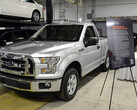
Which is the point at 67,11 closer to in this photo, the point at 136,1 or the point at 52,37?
the point at 136,1

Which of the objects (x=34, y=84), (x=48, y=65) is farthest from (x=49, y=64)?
(x=34, y=84)

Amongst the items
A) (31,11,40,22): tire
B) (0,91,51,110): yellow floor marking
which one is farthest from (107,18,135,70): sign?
(31,11,40,22): tire

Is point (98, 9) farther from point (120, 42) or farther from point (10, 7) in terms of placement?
point (120, 42)

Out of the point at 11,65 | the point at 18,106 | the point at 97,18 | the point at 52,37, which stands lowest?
the point at 18,106

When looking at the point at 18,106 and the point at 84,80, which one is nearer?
the point at 18,106

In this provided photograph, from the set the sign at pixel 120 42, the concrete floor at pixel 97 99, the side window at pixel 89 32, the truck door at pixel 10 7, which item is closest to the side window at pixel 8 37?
the truck door at pixel 10 7

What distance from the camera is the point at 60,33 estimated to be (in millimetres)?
4082

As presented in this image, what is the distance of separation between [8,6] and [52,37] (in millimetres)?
3228

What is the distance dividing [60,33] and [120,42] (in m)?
1.68

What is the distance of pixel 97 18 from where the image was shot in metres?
15.8

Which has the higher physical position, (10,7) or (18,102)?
(10,7)

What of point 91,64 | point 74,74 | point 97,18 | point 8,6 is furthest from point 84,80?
point 97,18

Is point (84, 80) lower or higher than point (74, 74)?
lower

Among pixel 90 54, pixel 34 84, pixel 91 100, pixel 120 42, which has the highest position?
pixel 120 42
